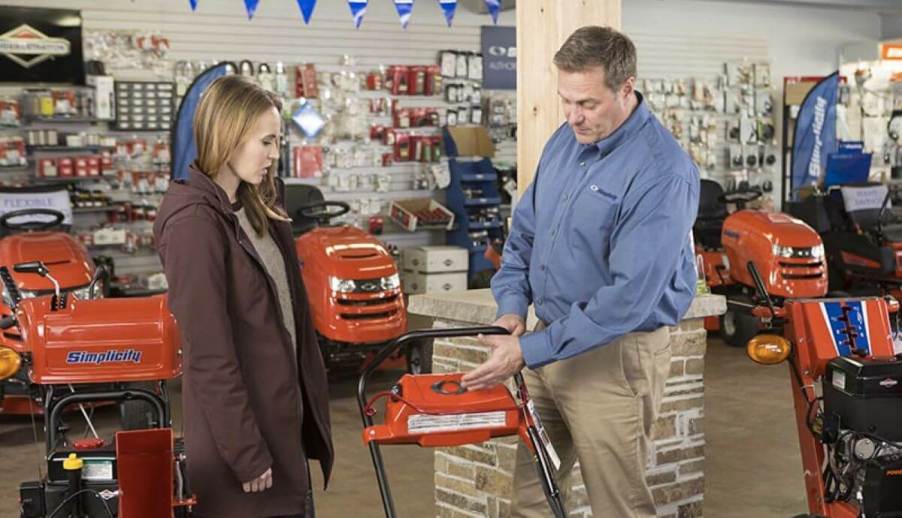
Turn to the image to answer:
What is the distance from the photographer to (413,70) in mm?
10703

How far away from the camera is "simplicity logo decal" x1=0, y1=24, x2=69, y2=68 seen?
8.74 metres

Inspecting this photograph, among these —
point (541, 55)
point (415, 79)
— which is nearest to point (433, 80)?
point (415, 79)

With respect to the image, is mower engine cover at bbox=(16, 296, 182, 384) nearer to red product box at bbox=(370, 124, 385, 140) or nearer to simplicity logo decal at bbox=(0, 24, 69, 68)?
simplicity logo decal at bbox=(0, 24, 69, 68)

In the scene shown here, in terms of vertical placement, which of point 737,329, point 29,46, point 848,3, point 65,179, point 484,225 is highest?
point 848,3

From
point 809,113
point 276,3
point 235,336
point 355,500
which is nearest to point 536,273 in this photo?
point 235,336

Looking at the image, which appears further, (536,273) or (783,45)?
(783,45)

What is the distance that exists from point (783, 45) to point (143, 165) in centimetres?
752

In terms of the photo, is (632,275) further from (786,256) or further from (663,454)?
(786,256)

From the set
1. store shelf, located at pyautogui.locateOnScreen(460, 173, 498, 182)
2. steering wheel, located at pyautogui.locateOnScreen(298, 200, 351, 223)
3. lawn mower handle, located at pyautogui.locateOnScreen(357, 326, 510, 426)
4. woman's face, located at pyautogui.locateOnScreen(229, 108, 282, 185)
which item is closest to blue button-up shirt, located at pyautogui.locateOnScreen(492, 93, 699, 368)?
lawn mower handle, located at pyautogui.locateOnScreen(357, 326, 510, 426)

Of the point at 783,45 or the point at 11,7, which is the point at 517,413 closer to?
the point at 11,7

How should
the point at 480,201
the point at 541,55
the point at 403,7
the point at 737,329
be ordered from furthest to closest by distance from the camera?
the point at 480,201, the point at 737,329, the point at 403,7, the point at 541,55

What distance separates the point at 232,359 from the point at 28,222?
17.7 ft

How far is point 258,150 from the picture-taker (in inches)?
99.0

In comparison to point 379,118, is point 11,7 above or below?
above
